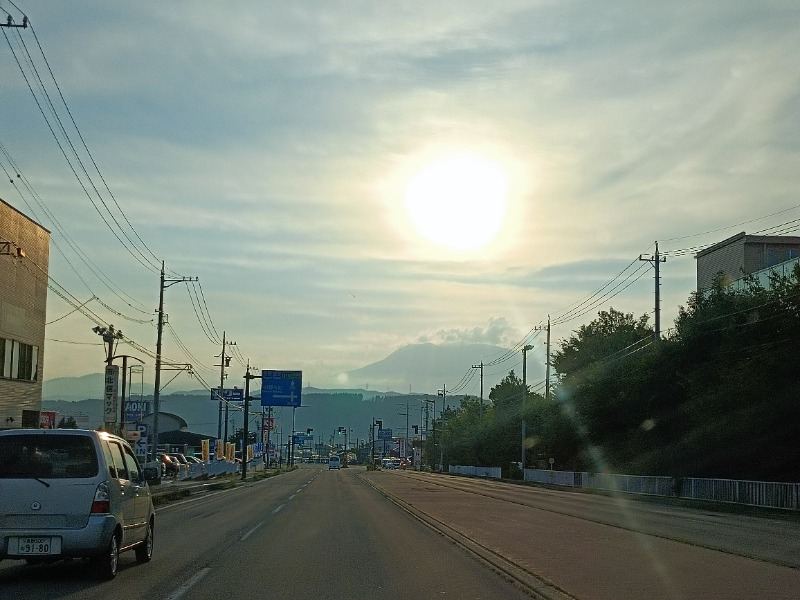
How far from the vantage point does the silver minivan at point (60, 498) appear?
39.5ft

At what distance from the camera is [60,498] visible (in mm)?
12242

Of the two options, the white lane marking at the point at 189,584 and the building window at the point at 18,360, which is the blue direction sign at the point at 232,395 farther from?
the white lane marking at the point at 189,584

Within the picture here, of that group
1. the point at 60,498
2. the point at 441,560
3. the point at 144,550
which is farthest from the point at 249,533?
the point at 60,498

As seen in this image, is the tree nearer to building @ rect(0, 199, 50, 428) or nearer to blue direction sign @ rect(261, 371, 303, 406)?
blue direction sign @ rect(261, 371, 303, 406)

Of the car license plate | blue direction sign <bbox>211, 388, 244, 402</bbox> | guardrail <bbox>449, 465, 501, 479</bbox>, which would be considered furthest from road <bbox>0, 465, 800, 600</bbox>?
guardrail <bbox>449, 465, 501, 479</bbox>

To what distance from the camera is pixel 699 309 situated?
168 feet

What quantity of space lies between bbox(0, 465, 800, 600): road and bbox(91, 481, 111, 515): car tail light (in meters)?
0.98

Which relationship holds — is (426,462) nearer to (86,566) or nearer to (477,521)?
(477,521)

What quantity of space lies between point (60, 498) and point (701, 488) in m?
37.7

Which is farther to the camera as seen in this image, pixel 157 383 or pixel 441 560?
pixel 157 383

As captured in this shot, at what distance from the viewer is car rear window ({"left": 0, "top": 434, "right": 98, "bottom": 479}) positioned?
12484 millimetres

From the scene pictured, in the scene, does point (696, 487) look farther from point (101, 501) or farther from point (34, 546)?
point (34, 546)

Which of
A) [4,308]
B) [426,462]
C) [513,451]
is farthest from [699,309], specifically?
[426,462]

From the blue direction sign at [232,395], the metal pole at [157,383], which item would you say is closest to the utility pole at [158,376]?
the metal pole at [157,383]
